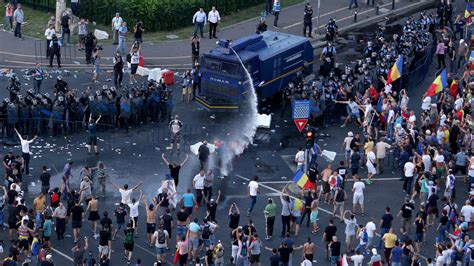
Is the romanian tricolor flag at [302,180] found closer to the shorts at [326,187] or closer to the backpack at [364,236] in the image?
the shorts at [326,187]

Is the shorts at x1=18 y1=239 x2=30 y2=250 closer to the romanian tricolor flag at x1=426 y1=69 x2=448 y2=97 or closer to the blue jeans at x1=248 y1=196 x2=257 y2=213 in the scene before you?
the blue jeans at x1=248 y1=196 x2=257 y2=213

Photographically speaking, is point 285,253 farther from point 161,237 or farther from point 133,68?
point 133,68

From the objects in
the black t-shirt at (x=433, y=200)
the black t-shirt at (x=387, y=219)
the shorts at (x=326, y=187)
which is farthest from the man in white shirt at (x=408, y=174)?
the black t-shirt at (x=387, y=219)

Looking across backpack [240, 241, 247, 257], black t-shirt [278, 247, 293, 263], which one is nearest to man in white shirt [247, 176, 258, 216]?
backpack [240, 241, 247, 257]

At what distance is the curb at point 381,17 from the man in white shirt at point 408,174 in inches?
658

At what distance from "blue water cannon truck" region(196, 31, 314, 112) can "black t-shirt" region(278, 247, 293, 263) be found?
13.7m

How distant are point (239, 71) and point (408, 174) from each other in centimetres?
942

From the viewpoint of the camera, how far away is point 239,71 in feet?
172

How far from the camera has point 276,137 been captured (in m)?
51.7

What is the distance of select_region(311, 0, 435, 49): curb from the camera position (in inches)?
2482

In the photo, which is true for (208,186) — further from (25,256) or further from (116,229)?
(25,256)

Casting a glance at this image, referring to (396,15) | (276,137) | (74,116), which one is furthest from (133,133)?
(396,15)

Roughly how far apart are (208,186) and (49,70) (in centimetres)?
1493

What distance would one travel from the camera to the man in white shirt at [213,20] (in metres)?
61.5
